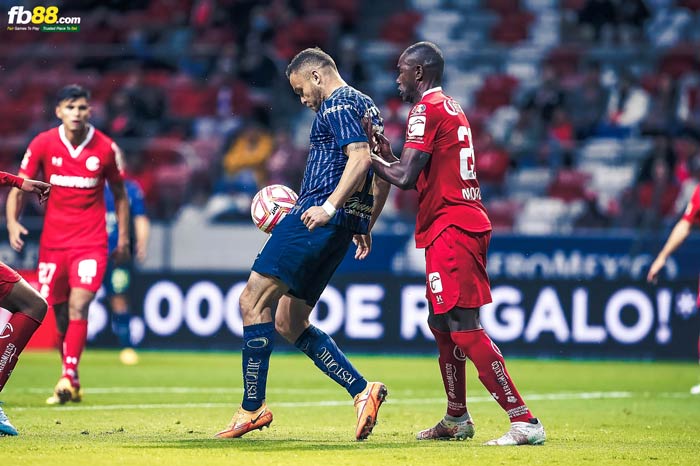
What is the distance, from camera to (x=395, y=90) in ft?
72.4

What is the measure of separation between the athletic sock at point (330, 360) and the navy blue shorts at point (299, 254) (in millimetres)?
360

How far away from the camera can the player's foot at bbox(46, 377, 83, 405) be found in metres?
10.8

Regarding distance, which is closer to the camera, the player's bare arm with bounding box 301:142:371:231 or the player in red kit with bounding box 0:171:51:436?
the player's bare arm with bounding box 301:142:371:231

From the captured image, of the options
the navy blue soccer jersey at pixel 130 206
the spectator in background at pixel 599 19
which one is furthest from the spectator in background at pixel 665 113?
the navy blue soccer jersey at pixel 130 206

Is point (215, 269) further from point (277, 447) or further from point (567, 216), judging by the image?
point (277, 447)

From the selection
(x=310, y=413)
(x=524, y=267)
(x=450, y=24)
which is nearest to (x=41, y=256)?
(x=310, y=413)

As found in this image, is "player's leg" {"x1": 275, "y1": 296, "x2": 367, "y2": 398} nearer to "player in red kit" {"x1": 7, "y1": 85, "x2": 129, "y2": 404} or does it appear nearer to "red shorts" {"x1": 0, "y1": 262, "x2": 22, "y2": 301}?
"red shorts" {"x1": 0, "y1": 262, "x2": 22, "y2": 301}

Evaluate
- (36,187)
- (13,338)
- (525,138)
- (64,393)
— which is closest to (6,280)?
(13,338)

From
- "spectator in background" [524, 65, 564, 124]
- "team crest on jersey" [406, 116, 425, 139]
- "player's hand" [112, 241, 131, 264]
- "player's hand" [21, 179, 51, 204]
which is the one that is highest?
"spectator in background" [524, 65, 564, 124]

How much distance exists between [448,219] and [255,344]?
1450 millimetres

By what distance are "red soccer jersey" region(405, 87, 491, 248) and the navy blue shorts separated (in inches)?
22.2

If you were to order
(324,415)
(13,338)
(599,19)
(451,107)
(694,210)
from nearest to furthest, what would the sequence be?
1. (451,107)
2. (13,338)
3. (324,415)
4. (694,210)
5. (599,19)

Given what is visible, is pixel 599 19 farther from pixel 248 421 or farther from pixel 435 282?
pixel 248 421

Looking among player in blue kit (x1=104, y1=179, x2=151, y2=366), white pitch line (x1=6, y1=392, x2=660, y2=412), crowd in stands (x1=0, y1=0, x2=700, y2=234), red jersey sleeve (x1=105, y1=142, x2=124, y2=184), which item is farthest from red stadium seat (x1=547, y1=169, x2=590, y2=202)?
red jersey sleeve (x1=105, y1=142, x2=124, y2=184)
